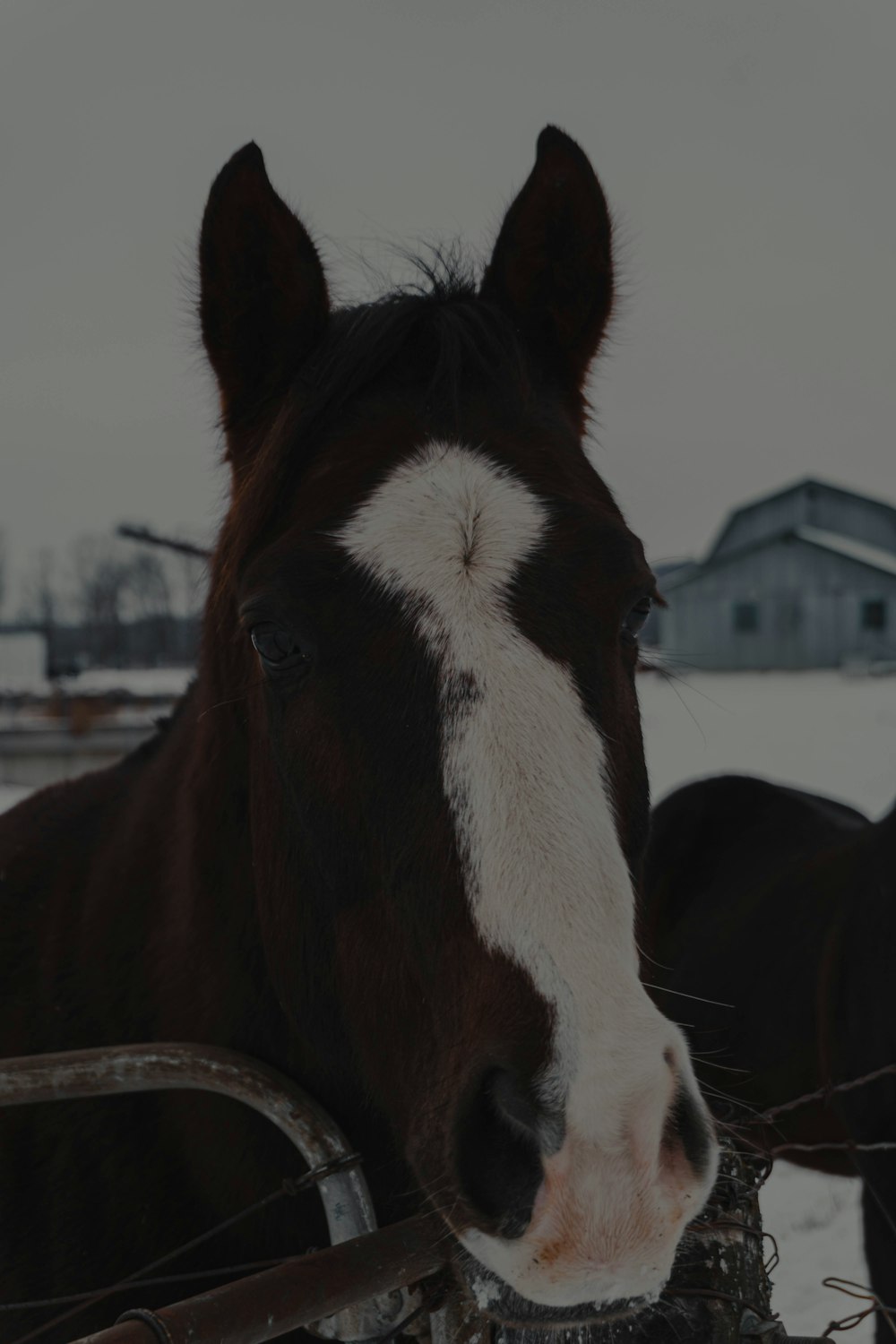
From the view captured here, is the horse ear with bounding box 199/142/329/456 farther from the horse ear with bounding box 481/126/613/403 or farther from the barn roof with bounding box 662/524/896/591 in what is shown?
the barn roof with bounding box 662/524/896/591

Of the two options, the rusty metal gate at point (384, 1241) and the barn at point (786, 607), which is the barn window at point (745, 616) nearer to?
the barn at point (786, 607)

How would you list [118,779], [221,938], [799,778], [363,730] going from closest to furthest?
[363,730] < [221,938] < [118,779] < [799,778]

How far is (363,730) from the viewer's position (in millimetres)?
1429

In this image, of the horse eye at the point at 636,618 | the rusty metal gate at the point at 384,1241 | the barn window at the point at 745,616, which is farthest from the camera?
the barn window at the point at 745,616

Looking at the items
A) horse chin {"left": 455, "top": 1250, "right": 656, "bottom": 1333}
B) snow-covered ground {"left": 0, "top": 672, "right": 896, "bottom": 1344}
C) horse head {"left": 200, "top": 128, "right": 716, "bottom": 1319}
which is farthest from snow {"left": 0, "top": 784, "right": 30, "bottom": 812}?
horse chin {"left": 455, "top": 1250, "right": 656, "bottom": 1333}

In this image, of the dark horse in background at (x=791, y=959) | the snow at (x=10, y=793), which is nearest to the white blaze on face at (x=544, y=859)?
the dark horse in background at (x=791, y=959)

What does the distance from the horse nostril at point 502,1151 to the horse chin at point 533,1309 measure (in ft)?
0.40

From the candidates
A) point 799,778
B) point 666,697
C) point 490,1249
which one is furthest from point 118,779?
point 666,697

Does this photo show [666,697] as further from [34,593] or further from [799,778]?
[34,593]

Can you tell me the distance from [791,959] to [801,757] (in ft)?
37.7

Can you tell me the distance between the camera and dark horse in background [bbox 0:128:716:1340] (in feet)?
3.81

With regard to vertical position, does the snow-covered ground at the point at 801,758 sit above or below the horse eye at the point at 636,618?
below

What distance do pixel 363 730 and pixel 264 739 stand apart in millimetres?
339

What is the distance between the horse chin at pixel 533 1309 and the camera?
116 centimetres
